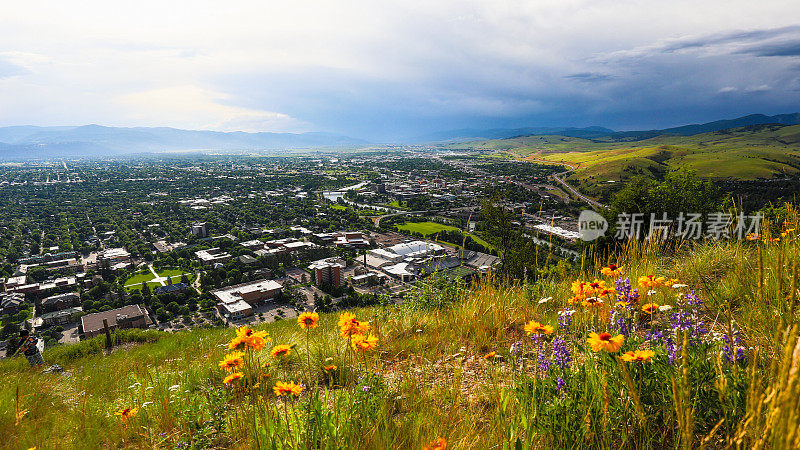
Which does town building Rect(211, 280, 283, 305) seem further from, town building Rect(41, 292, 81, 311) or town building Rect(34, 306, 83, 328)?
town building Rect(41, 292, 81, 311)

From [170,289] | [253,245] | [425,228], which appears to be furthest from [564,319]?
[425,228]

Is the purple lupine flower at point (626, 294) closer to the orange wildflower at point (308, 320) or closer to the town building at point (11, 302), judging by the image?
the orange wildflower at point (308, 320)

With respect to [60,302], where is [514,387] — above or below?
above

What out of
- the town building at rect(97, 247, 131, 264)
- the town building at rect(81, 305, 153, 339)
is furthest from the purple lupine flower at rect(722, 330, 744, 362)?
the town building at rect(97, 247, 131, 264)

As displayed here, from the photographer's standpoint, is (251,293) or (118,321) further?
(251,293)

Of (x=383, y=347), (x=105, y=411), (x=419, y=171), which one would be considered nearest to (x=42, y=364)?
(x=105, y=411)

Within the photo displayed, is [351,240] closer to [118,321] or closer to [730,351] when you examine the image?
[118,321]

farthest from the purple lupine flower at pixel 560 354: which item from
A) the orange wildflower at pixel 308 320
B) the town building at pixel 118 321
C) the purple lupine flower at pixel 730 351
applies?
the town building at pixel 118 321

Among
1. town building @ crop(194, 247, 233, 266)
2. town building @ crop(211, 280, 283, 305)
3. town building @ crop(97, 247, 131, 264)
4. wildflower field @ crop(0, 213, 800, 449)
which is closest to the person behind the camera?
wildflower field @ crop(0, 213, 800, 449)

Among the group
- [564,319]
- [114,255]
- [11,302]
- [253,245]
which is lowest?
[11,302]
